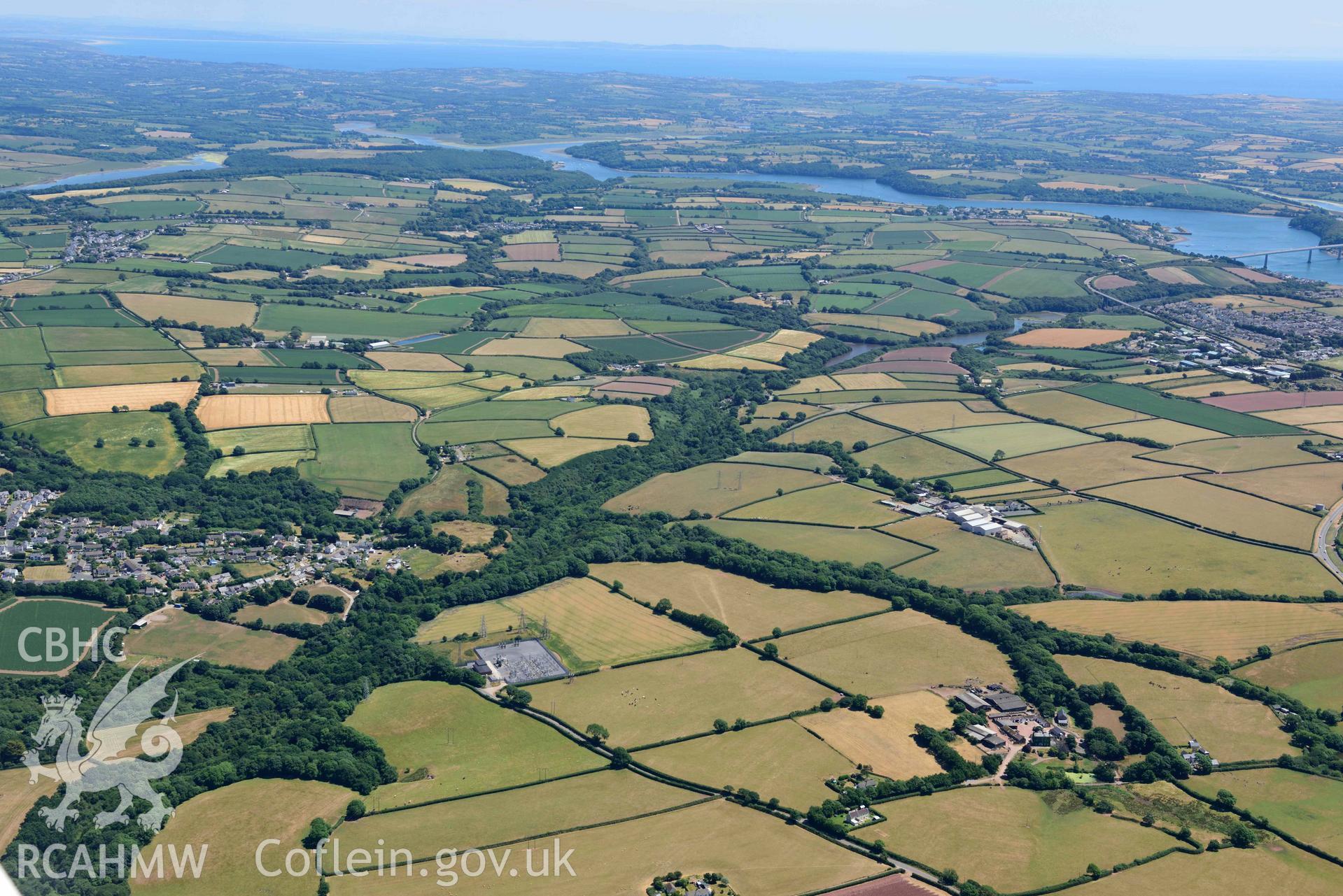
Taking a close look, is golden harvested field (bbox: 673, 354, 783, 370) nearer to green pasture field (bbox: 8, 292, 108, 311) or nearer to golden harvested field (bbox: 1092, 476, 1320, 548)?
golden harvested field (bbox: 1092, 476, 1320, 548)

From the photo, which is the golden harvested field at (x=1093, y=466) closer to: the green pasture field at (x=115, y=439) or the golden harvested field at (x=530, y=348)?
the golden harvested field at (x=530, y=348)

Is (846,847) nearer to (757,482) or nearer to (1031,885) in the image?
(1031,885)

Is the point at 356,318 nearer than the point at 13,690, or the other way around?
the point at 13,690

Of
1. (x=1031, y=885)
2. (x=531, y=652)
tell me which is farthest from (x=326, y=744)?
(x=1031, y=885)

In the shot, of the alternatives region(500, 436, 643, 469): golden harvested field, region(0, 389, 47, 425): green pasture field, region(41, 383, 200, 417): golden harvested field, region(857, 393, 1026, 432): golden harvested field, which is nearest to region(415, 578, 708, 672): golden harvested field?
region(500, 436, 643, 469): golden harvested field

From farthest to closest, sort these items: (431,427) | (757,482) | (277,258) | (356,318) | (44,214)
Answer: (44,214) → (277,258) → (356,318) → (431,427) → (757,482)

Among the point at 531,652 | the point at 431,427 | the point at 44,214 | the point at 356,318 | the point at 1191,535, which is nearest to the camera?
the point at 531,652

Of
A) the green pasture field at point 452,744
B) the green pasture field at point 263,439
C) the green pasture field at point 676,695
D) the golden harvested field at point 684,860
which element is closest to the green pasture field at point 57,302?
the green pasture field at point 263,439
